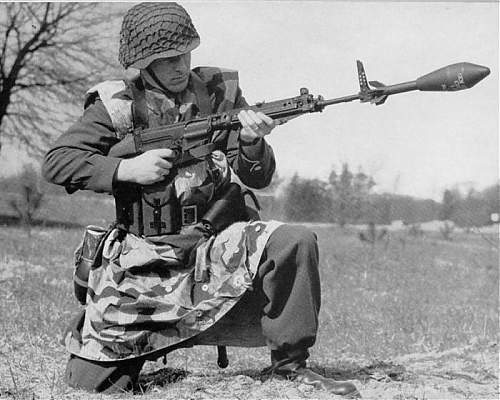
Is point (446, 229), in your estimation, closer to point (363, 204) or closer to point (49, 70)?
point (363, 204)

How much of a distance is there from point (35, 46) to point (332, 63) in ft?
9.58

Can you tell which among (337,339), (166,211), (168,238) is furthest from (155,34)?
(337,339)

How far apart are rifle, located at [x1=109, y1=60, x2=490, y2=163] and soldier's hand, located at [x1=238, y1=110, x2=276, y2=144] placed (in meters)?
0.03

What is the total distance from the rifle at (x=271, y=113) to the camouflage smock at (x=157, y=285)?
0.08 m

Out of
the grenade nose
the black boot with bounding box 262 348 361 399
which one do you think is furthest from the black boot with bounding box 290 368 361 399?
the grenade nose

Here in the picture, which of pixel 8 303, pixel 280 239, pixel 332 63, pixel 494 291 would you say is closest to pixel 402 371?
pixel 280 239

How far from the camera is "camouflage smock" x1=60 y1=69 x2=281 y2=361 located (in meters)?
2.69

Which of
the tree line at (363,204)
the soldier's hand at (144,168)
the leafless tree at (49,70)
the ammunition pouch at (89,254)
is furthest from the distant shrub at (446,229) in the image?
the soldier's hand at (144,168)

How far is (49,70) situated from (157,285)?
4094 mm

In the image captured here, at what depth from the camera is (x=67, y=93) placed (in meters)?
6.06

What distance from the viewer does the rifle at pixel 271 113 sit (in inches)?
95.1

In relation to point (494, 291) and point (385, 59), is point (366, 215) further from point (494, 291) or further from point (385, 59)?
point (385, 59)

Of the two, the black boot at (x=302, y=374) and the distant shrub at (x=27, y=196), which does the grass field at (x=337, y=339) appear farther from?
the distant shrub at (x=27, y=196)

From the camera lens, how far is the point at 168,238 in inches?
112
